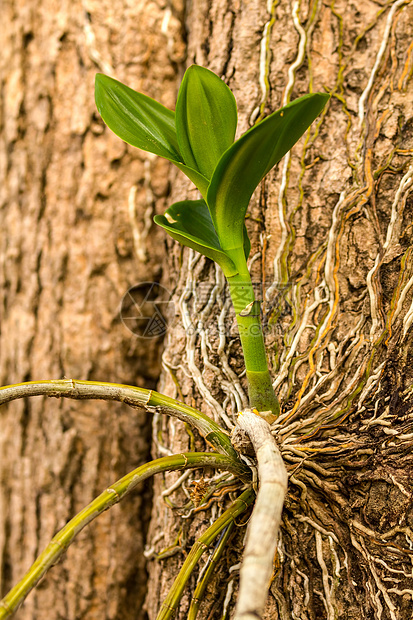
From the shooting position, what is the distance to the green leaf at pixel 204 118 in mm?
557

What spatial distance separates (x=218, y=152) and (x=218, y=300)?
11.4 inches

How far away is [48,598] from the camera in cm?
93

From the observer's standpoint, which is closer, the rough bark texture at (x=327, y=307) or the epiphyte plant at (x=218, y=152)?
the epiphyte plant at (x=218, y=152)

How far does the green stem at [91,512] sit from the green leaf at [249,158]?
30 centimetres

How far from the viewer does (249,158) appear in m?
0.53

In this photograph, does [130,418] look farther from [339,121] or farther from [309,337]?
[339,121]

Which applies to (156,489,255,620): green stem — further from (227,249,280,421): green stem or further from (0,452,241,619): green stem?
(227,249,280,421): green stem

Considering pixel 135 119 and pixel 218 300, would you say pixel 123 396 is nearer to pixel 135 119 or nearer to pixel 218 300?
pixel 218 300

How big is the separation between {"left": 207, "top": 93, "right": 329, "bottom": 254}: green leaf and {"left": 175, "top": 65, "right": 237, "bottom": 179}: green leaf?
7 centimetres
